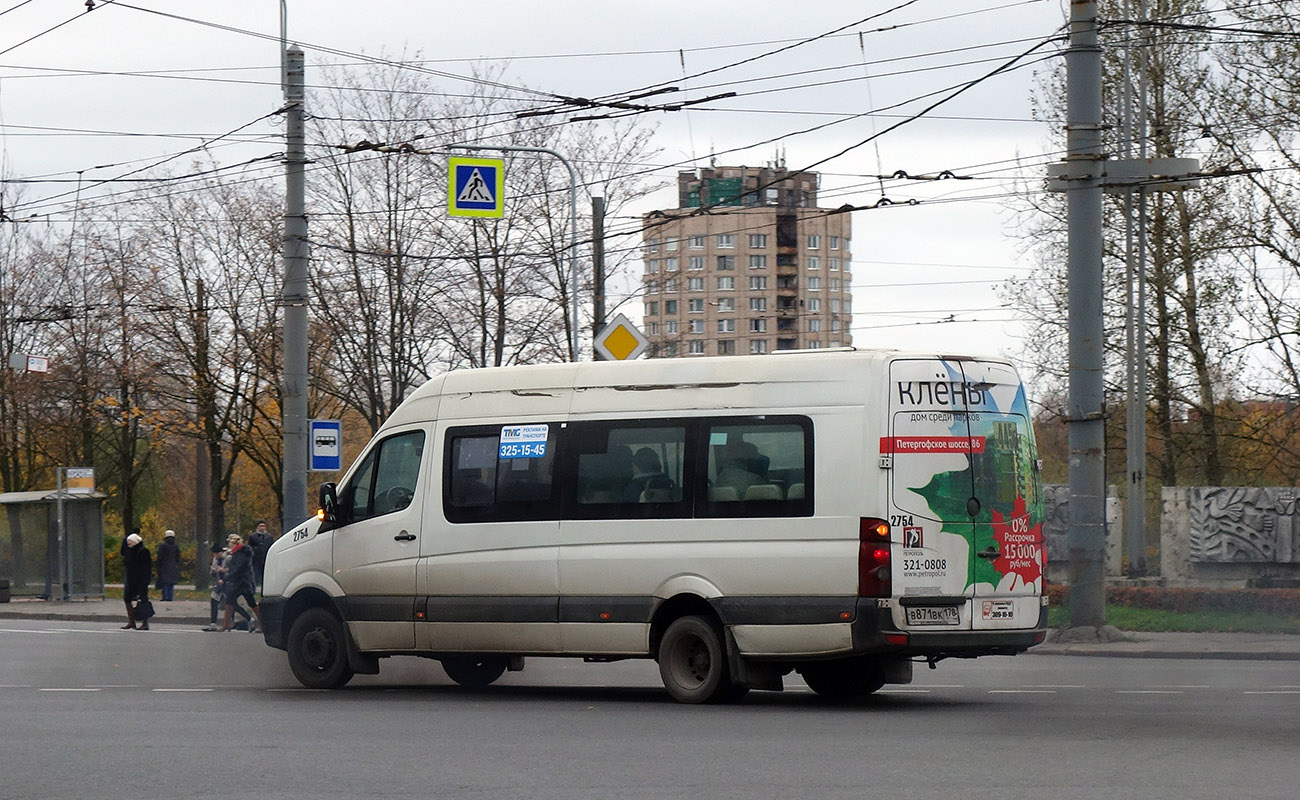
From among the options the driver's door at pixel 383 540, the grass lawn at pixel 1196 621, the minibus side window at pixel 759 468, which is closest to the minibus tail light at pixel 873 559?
the minibus side window at pixel 759 468

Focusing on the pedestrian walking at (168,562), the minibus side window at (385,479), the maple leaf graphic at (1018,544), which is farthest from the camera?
the pedestrian walking at (168,562)

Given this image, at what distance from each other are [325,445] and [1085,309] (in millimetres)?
9468

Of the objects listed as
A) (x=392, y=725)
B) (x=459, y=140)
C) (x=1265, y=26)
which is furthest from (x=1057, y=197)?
(x=392, y=725)

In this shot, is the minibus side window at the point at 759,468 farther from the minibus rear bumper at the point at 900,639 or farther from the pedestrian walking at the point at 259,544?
the pedestrian walking at the point at 259,544

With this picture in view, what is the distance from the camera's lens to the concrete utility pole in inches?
846

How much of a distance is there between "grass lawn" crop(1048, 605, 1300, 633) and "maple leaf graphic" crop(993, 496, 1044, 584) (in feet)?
35.0

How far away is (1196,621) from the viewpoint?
76.8ft

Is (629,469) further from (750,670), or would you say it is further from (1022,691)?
(1022,691)

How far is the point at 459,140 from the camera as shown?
34656 mm

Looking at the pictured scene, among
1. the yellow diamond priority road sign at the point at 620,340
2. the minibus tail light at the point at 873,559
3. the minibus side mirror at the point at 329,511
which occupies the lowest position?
the minibus tail light at the point at 873,559

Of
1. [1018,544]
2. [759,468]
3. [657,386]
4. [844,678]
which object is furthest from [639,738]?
[1018,544]

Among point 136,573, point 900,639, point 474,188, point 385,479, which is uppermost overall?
point 474,188

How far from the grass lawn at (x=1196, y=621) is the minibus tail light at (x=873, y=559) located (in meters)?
11.8

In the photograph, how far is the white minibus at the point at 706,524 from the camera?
12234 mm
